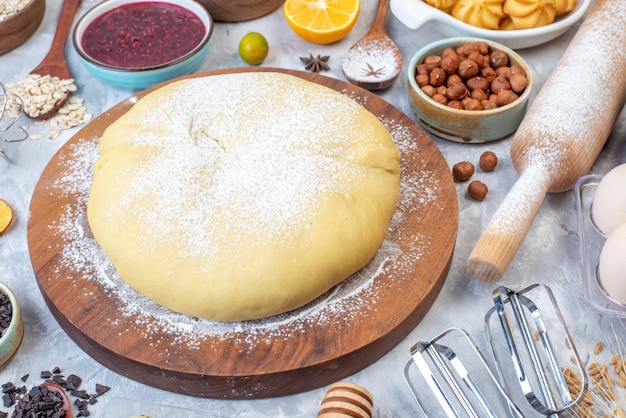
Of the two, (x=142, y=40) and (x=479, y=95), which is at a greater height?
(x=479, y=95)

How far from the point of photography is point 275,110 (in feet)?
4.75

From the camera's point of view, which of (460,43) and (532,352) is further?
(460,43)

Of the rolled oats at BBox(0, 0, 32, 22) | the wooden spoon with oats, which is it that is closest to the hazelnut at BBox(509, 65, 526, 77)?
the wooden spoon with oats

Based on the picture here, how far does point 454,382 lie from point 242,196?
0.49 meters

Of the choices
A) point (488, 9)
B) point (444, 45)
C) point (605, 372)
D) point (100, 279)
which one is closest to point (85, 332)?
point (100, 279)

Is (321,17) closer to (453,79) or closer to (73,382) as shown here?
(453,79)

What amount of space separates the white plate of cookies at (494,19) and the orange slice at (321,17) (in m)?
0.12

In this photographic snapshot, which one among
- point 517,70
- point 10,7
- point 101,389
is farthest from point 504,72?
point 10,7

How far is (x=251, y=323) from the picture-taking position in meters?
1.28

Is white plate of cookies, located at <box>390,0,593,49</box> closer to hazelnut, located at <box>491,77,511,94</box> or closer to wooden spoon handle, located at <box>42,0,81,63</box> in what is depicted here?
hazelnut, located at <box>491,77,511,94</box>

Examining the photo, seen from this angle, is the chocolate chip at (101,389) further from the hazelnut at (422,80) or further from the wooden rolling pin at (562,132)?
the hazelnut at (422,80)

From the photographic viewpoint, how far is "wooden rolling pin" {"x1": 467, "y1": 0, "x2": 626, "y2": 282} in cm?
137

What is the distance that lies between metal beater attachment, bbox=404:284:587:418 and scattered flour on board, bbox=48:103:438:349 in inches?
6.4

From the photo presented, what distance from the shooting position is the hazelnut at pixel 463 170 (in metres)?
1.60
